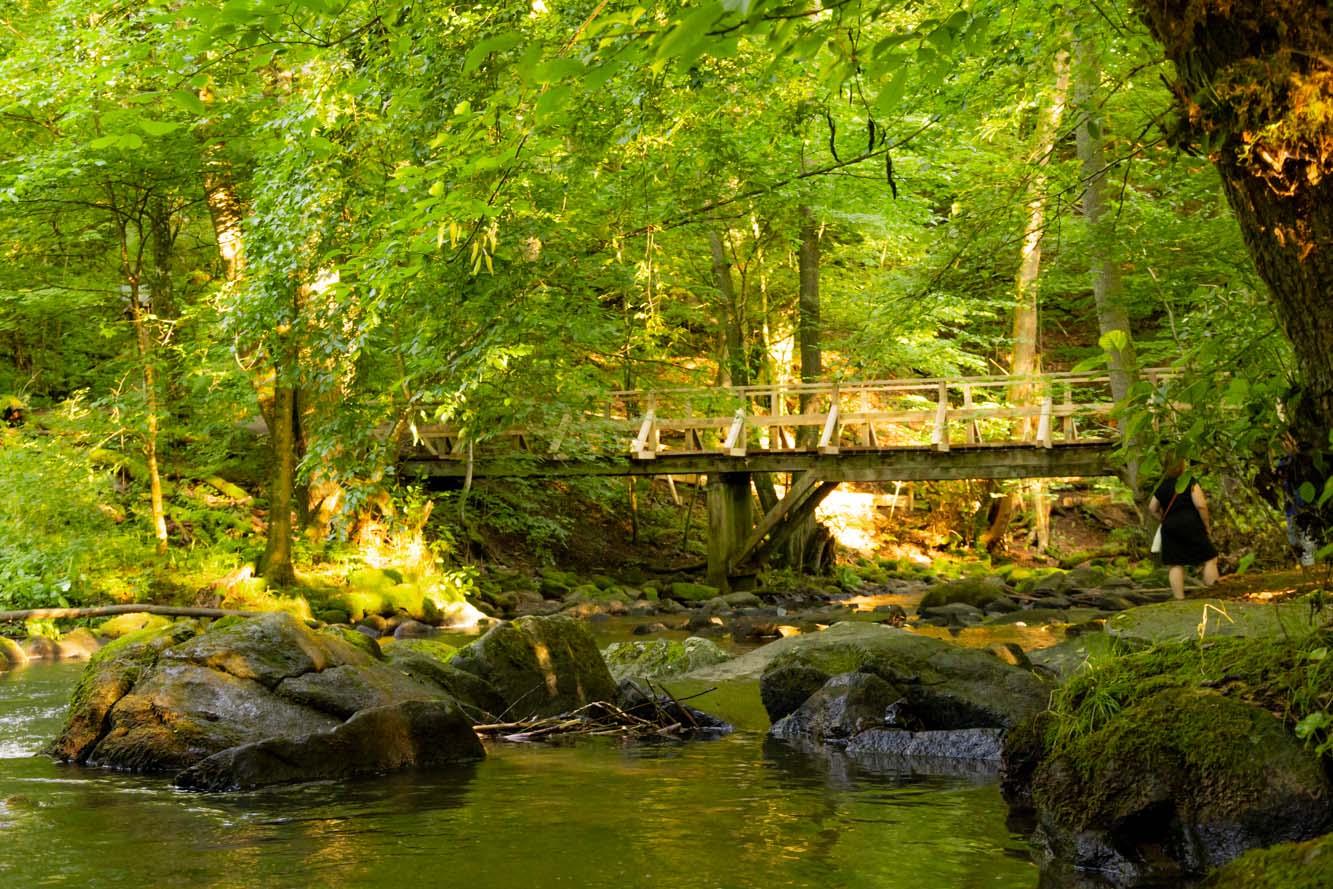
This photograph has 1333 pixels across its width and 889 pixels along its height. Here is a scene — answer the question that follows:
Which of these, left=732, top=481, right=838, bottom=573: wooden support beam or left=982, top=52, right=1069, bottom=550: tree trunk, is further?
left=732, top=481, right=838, bottom=573: wooden support beam

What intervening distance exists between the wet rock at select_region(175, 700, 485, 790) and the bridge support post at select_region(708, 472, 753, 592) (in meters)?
11.5

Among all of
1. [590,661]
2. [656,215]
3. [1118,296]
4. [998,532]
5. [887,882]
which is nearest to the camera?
[887,882]

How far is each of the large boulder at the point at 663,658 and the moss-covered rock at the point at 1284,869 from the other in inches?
246

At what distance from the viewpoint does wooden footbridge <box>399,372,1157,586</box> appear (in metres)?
15.3

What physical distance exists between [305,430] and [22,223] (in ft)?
14.9

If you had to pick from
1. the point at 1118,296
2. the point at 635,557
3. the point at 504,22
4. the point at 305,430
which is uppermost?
the point at 504,22

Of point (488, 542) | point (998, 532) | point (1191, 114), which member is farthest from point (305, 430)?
point (998, 532)

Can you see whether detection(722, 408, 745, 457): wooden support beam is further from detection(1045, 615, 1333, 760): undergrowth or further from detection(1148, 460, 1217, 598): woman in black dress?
detection(1045, 615, 1333, 760): undergrowth

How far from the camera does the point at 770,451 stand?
662 inches

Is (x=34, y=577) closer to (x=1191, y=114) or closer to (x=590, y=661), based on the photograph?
(x=590, y=661)

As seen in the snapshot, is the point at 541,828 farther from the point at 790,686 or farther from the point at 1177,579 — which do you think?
the point at 1177,579

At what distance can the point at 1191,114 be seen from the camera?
2.58 meters

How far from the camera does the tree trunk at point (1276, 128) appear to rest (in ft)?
8.04


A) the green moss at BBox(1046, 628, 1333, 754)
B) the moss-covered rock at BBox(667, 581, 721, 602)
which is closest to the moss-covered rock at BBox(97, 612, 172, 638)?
the moss-covered rock at BBox(667, 581, 721, 602)
